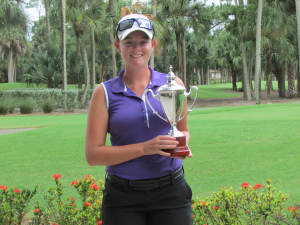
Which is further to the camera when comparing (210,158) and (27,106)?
(27,106)

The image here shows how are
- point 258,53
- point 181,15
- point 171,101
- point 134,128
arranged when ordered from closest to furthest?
1. point 134,128
2. point 171,101
3. point 258,53
4. point 181,15

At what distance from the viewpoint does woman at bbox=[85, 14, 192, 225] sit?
178 cm

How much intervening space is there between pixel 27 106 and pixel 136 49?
67.6 ft

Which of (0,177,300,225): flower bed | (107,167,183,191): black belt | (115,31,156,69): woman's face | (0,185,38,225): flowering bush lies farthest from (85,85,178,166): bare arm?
(0,185,38,225): flowering bush

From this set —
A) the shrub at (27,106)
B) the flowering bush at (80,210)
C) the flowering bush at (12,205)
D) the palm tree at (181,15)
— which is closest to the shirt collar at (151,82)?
the flowering bush at (80,210)

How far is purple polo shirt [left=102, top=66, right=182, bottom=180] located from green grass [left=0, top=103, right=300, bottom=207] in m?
3.07

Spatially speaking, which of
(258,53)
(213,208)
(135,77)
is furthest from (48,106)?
(135,77)

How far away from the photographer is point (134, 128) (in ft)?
5.99

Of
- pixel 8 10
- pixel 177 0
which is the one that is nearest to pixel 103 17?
pixel 177 0

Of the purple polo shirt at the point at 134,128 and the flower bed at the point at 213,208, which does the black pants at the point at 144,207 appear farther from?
the flower bed at the point at 213,208

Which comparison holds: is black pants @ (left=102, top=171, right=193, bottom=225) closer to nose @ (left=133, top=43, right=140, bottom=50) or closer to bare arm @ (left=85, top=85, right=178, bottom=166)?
bare arm @ (left=85, top=85, right=178, bottom=166)

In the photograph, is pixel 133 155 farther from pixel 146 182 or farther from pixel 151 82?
pixel 151 82

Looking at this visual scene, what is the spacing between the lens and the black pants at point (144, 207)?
1775mm

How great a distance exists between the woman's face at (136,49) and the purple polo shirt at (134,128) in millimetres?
164
